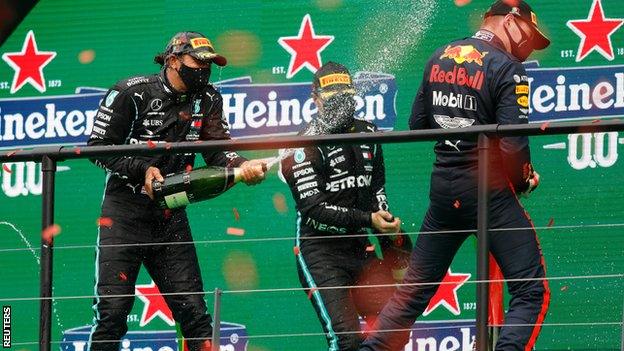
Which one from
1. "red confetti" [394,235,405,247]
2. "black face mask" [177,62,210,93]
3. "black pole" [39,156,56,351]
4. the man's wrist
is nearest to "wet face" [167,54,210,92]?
"black face mask" [177,62,210,93]

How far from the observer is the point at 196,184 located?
6.05 metres

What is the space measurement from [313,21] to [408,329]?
8.50 ft

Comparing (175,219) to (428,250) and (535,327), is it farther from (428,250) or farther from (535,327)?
(535,327)

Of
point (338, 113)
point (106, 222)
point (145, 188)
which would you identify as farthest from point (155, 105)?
point (338, 113)

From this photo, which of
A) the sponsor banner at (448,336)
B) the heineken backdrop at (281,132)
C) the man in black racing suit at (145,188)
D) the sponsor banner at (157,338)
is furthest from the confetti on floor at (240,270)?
the man in black racing suit at (145,188)

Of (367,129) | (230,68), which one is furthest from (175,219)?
(230,68)

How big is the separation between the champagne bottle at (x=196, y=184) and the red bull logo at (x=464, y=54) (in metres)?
0.95

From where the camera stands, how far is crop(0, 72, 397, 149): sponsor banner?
25.4 feet

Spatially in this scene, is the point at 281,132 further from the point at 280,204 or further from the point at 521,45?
the point at 521,45

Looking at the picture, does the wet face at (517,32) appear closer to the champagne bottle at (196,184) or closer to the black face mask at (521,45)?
the black face mask at (521,45)

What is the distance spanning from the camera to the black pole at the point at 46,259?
5.58 meters

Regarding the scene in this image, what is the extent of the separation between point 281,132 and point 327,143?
8.29 feet

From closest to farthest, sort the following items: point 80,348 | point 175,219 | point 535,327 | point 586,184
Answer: point 535,327, point 175,219, point 586,184, point 80,348

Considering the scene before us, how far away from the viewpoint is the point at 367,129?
6.73 m
